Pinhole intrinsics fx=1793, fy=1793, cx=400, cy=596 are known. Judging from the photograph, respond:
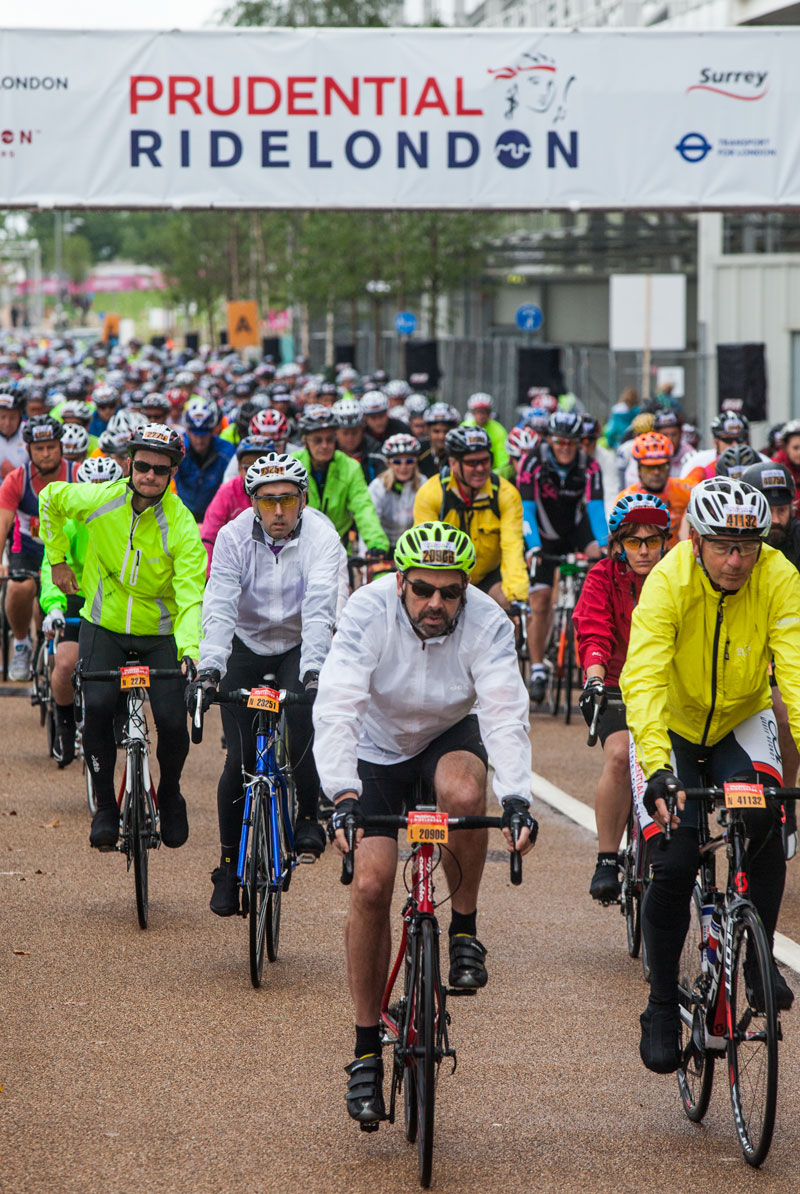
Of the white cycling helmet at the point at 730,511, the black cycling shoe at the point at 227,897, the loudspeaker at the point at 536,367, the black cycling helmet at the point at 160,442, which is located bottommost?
the black cycling shoe at the point at 227,897

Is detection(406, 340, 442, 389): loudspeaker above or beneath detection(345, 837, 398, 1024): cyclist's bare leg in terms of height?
above

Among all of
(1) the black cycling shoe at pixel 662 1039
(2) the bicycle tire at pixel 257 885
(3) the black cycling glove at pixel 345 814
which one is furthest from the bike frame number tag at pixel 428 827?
(2) the bicycle tire at pixel 257 885

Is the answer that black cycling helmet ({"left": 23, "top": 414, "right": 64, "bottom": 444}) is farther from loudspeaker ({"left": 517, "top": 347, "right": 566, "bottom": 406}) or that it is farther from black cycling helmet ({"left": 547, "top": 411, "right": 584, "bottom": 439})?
loudspeaker ({"left": 517, "top": 347, "right": 566, "bottom": 406})

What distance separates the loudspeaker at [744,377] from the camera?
18.7m

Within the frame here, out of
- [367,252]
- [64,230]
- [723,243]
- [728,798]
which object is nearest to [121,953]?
[728,798]

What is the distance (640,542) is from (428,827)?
2881 mm

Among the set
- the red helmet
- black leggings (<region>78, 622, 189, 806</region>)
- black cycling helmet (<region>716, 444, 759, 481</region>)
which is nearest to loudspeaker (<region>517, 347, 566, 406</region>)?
the red helmet

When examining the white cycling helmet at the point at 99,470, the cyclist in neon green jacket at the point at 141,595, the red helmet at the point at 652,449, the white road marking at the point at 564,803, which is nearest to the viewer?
the cyclist in neon green jacket at the point at 141,595

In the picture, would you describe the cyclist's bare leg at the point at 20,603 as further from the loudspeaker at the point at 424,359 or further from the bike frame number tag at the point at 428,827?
the loudspeaker at the point at 424,359

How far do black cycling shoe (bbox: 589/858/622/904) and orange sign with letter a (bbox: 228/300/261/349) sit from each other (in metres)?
32.4

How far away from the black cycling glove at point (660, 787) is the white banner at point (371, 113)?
12431mm

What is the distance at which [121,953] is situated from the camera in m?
7.30

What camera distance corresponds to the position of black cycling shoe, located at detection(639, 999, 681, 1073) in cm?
549

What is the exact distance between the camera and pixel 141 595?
320 inches
